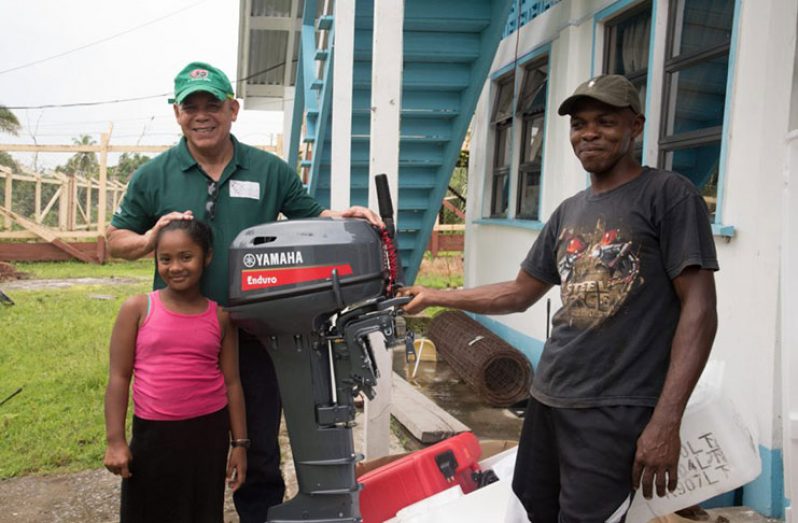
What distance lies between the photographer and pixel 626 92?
1.77 meters

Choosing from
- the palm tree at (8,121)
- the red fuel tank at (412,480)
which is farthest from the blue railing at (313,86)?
the palm tree at (8,121)

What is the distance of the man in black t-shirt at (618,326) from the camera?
162cm

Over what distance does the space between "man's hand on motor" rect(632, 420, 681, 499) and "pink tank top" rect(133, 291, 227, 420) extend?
51.8 inches

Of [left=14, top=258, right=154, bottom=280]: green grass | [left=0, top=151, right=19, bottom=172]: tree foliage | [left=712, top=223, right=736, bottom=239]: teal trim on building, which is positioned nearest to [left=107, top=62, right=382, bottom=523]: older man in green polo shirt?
[left=712, top=223, right=736, bottom=239]: teal trim on building

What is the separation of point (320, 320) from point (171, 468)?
713 millimetres

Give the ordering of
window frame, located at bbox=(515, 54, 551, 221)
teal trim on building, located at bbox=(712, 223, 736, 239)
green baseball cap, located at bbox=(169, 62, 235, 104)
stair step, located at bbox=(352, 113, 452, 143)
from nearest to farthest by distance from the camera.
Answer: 1. green baseball cap, located at bbox=(169, 62, 235, 104)
2. teal trim on building, located at bbox=(712, 223, 736, 239)
3. window frame, located at bbox=(515, 54, 551, 221)
4. stair step, located at bbox=(352, 113, 452, 143)

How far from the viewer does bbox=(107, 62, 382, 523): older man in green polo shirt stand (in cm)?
226

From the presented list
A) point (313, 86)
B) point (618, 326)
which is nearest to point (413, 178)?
point (313, 86)

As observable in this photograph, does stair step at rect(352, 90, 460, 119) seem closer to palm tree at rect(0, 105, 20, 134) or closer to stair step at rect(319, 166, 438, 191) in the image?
stair step at rect(319, 166, 438, 191)

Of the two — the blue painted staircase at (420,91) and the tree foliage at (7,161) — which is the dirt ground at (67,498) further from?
the tree foliage at (7,161)

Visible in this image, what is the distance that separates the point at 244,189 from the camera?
239 cm

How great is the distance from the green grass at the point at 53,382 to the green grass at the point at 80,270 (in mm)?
3257

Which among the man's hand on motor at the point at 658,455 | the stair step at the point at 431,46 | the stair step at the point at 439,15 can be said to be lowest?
the man's hand on motor at the point at 658,455

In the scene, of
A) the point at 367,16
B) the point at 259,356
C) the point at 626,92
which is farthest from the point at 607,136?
the point at 367,16
